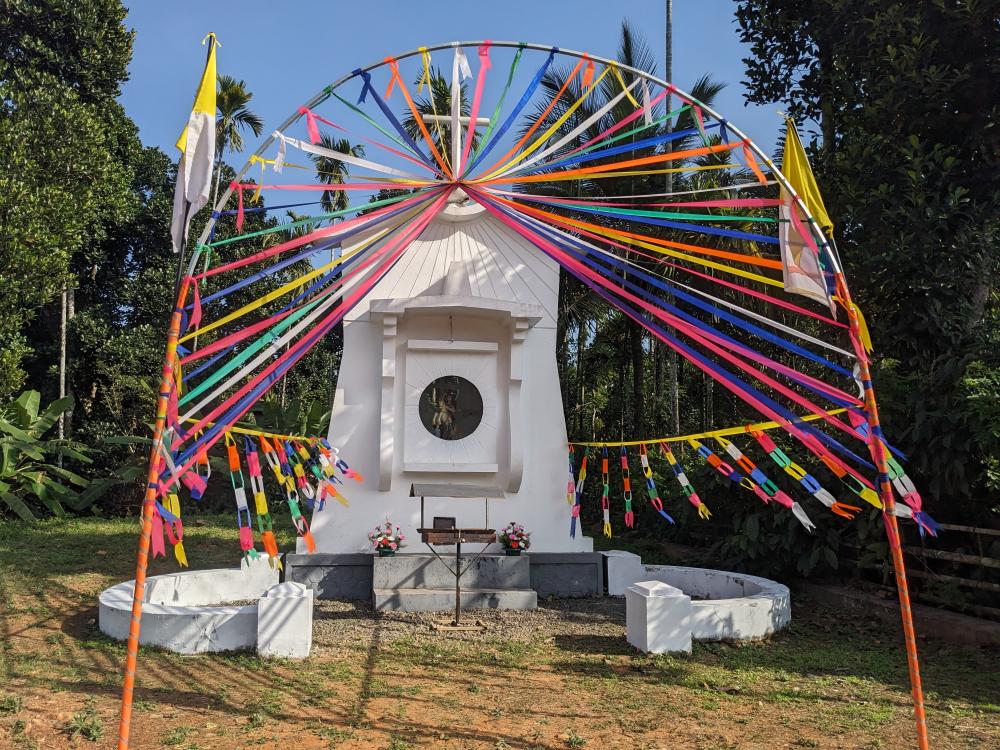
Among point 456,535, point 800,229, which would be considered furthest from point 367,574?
point 800,229

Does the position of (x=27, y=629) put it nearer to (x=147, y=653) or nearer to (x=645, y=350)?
(x=147, y=653)

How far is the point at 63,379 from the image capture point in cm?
1945

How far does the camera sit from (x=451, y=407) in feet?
35.8

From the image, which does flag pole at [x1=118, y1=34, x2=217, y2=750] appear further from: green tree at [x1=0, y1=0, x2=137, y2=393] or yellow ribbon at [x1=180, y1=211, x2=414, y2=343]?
green tree at [x1=0, y1=0, x2=137, y2=393]

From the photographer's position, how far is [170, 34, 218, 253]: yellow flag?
5.01 metres

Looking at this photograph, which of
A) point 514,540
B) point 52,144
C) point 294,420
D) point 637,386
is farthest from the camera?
point 294,420

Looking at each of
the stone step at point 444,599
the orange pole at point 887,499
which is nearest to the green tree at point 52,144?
the stone step at point 444,599

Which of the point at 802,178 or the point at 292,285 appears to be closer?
the point at 802,178

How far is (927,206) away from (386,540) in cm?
739

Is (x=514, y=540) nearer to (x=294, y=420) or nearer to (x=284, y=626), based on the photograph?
(x=284, y=626)

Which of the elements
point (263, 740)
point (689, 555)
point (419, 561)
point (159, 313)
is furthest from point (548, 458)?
point (159, 313)

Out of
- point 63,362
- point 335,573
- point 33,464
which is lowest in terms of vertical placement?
point 335,573

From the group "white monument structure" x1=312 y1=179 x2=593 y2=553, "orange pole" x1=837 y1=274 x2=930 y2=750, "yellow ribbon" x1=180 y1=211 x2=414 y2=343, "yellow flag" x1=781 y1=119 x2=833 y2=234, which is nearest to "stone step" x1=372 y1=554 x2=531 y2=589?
"white monument structure" x1=312 y1=179 x2=593 y2=553

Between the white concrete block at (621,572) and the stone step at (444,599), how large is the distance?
4.49ft
